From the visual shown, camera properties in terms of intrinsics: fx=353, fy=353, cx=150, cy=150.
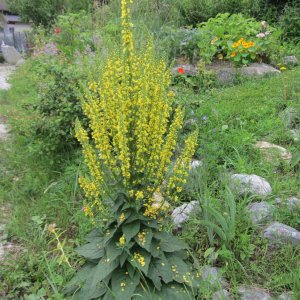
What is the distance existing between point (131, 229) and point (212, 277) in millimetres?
643

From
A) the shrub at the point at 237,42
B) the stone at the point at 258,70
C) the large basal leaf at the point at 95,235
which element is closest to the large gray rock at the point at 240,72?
the stone at the point at 258,70

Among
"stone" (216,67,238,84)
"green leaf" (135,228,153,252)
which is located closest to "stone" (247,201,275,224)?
"green leaf" (135,228,153,252)

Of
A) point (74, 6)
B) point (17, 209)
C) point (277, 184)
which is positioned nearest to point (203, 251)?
point (277, 184)

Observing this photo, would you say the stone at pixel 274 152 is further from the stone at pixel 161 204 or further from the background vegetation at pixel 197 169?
the stone at pixel 161 204

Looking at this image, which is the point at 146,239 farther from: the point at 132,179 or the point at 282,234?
the point at 282,234

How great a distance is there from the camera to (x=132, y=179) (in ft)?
7.61

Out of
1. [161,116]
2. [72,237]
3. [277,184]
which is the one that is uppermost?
[161,116]

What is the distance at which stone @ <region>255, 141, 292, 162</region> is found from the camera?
11.3 feet

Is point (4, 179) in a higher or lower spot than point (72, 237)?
lower

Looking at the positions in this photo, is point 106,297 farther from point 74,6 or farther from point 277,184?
point 74,6

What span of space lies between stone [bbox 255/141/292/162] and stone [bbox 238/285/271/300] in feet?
4.75

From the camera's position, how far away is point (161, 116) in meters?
2.20

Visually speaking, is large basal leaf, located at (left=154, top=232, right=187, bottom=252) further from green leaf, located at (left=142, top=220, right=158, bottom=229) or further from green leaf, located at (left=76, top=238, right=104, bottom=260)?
green leaf, located at (left=76, top=238, right=104, bottom=260)

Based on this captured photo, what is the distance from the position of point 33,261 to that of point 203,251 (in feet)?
4.40
